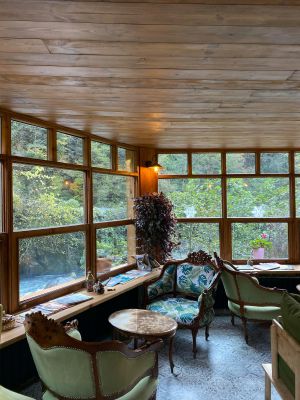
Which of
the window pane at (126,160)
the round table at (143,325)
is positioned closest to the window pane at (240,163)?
the window pane at (126,160)

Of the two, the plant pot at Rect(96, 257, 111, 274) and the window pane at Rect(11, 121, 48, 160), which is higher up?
the window pane at Rect(11, 121, 48, 160)

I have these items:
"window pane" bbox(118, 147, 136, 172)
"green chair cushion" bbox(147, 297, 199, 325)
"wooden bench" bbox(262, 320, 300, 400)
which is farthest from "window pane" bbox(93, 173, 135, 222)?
"wooden bench" bbox(262, 320, 300, 400)

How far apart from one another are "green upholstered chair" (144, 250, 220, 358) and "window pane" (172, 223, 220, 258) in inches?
38.2

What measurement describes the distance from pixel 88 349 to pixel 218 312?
3678 millimetres

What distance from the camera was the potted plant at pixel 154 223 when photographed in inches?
183

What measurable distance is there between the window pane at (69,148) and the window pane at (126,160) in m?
0.86

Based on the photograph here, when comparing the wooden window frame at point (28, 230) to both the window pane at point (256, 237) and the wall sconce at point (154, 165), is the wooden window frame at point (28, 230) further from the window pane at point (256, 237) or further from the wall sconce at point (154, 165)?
the window pane at point (256, 237)

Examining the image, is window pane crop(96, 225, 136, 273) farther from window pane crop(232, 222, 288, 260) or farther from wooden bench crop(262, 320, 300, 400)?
wooden bench crop(262, 320, 300, 400)

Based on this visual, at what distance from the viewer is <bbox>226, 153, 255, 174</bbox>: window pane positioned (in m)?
5.45

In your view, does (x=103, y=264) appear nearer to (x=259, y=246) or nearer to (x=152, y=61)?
(x=259, y=246)

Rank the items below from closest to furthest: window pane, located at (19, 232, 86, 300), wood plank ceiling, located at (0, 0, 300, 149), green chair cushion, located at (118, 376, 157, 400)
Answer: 1. wood plank ceiling, located at (0, 0, 300, 149)
2. green chair cushion, located at (118, 376, 157, 400)
3. window pane, located at (19, 232, 86, 300)

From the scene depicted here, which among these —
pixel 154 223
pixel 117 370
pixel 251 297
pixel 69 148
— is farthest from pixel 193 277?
pixel 117 370

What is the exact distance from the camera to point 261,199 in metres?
5.40

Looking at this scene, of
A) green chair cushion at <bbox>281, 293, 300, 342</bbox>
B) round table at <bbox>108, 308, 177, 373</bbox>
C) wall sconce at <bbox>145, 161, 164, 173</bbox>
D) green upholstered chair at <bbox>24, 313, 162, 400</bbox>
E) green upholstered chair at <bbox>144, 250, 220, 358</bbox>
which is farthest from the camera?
wall sconce at <bbox>145, 161, 164, 173</bbox>
